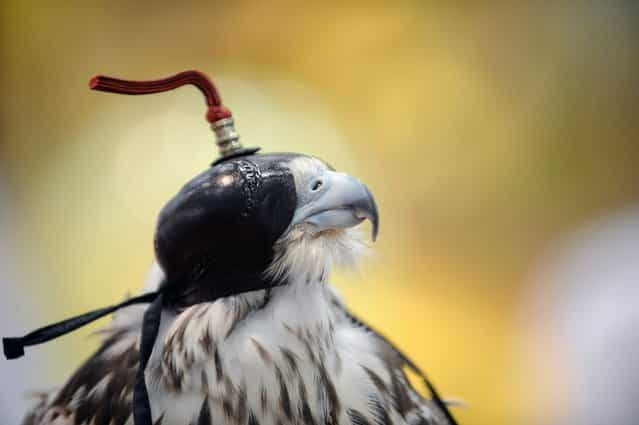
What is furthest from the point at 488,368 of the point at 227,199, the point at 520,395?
the point at 227,199

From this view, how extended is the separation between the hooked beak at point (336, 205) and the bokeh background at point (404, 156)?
304 millimetres

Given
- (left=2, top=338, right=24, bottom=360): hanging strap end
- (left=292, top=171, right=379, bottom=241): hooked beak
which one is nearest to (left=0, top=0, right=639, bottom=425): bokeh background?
(left=2, top=338, right=24, bottom=360): hanging strap end

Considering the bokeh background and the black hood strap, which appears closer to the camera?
the black hood strap

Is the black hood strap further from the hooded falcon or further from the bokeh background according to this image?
the bokeh background

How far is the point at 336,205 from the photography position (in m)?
0.58

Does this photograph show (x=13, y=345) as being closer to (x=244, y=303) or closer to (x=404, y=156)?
(x=244, y=303)

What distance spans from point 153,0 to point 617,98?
846 mm

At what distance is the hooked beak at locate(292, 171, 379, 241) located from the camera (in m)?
0.59

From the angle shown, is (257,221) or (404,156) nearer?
(257,221)

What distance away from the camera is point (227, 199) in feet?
1.89

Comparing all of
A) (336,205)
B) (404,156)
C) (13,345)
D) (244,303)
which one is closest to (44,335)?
(13,345)

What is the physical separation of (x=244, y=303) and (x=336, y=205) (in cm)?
17

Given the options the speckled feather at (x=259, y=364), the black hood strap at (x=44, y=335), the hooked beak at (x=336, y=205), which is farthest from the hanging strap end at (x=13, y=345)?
the hooked beak at (x=336, y=205)

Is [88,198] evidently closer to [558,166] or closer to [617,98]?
[558,166]
